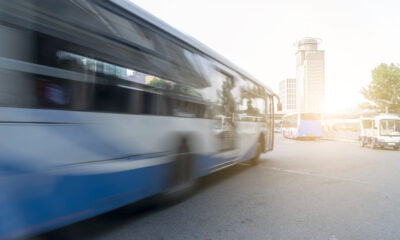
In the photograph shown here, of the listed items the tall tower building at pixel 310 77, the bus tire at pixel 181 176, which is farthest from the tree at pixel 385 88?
the tall tower building at pixel 310 77

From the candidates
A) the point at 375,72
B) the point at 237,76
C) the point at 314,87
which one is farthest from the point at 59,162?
the point at 314,87

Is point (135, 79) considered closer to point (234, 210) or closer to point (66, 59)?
point (66, 59)

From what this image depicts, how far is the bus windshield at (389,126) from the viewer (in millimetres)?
17750

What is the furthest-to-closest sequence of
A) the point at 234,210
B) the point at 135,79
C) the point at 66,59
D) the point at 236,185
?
the point at 236,185
the point at 234,210
the point at 135,79
the point at 66,59

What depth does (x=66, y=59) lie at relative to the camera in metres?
2.77

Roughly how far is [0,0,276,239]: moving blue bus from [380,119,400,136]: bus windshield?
680 inches

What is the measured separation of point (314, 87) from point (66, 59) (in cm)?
17135

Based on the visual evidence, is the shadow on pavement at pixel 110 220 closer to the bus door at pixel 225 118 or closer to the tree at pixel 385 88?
the bus door at pixel 225 118

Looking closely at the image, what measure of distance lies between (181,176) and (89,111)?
7.10ft

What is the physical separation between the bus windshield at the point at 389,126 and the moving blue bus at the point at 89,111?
1728 centimetres

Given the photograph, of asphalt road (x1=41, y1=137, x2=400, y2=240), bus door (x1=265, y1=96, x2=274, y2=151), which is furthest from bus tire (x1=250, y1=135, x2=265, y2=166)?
asphalt road (x1=41, y1=137, x2=400, y2=240)

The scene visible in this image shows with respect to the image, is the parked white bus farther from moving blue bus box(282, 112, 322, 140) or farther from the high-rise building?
the high-rise building

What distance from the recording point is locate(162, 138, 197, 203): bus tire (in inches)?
176

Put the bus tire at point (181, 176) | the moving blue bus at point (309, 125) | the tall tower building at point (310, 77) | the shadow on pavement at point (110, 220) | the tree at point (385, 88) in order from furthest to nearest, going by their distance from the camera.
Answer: the tall tower building at point (310, 77) < the tree at point (385, 88) < the moving blue bus at point (309, 125) < the bus tire at point (181, 176) < the shadow on pavement at point (110, 220)
